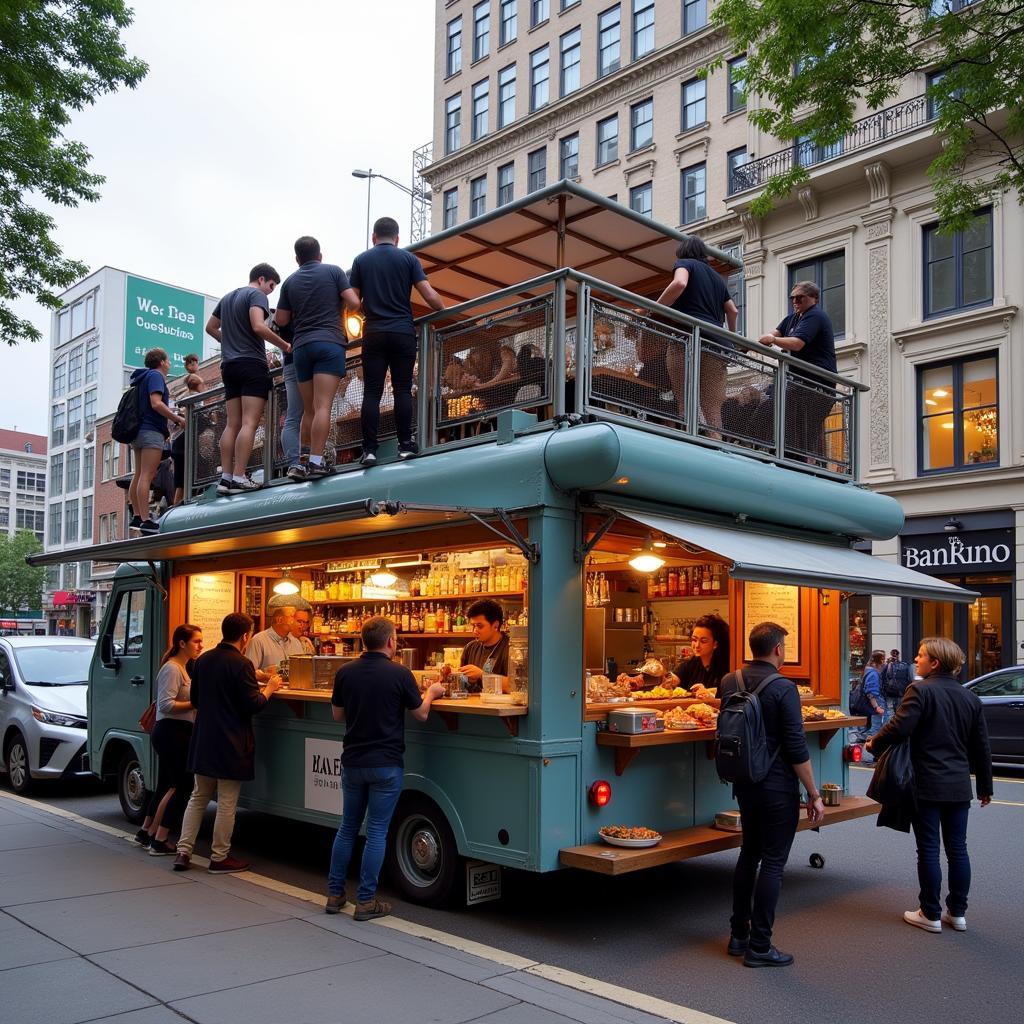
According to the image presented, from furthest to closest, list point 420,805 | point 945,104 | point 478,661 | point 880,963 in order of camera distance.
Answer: point 945,104 < point 478,661 < point 420,805 < point 880,963

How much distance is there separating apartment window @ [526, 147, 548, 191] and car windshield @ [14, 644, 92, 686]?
2470 centimetres

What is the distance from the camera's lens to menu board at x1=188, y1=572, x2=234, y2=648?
34.7ft

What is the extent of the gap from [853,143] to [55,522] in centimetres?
5991

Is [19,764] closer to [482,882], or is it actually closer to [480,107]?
[482,882]

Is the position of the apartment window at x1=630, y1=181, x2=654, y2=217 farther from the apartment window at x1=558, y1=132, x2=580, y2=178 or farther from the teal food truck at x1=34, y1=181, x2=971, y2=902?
the teal food truck at x1=34, y1=181, x2=971, y2=902

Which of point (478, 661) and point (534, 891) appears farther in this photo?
point (478, 661)

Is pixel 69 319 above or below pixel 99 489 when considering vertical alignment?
above

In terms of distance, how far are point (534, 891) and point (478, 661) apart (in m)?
2.10

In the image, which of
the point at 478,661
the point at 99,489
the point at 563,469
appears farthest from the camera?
the point at 99,489

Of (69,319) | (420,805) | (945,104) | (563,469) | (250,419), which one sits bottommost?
(420,805)

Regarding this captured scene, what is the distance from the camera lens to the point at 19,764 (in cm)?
1223

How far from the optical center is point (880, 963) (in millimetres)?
6090

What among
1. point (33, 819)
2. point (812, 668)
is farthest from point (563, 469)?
point (33, 819)

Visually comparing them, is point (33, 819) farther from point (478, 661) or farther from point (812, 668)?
point (812, 668)
